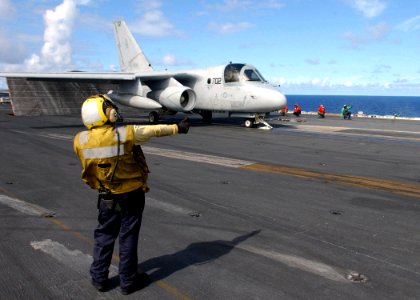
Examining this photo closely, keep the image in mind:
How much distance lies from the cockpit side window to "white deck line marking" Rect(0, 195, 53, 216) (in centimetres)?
1647

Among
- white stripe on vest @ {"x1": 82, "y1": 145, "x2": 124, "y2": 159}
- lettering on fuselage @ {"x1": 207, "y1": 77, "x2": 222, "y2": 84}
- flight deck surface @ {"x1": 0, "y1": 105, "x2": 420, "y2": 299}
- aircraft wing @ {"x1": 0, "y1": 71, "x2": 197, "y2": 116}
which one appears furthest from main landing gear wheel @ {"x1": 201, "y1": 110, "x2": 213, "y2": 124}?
white stripe on vest @ {"x1": 82, "y1": 145, "x2": 124, "y2": 159}

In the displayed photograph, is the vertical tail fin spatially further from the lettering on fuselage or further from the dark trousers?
the dark trousers

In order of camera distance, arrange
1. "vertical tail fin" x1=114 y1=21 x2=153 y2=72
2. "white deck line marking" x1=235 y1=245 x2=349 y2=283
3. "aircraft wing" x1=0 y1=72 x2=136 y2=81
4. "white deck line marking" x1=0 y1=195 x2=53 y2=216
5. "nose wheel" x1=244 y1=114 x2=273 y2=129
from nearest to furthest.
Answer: "white deck line marking" x1=235 y1=245 x2=349 y2=283
"white deck line marking" x1=0 y1=195 x2=53 y2=216
"aircraft wing" x1=0 y1=72 x2=136 y2=81
"nose wheel" x1=244 y1=114 x2=273 y2=129
"vertical tail fin" x1=114 y1=21 x2=153 y2=72

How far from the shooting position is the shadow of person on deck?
4789mm

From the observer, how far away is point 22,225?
246 inches

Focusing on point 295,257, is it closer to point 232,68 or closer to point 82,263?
point 82,263

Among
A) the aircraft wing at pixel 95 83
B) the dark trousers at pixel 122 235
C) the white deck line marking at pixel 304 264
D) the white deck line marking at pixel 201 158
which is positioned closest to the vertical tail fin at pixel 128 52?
the aircraft wing at pixel 95 83

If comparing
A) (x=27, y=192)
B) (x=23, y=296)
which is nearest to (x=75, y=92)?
(x=27, y=192)

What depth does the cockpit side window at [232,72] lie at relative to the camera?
22156 millimetres

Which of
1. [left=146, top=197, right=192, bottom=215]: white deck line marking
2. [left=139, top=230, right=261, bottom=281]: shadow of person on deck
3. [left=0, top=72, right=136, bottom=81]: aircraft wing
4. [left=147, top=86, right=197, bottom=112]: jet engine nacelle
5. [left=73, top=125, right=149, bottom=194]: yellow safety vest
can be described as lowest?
[left=139, top=230, right=261, bottom=281]: shadow of person on deck

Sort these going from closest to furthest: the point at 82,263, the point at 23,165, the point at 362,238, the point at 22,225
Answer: the point at 82,263 < the point at 362,238 < the point at 22,225 < the point at 23,165

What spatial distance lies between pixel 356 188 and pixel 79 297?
271 inches

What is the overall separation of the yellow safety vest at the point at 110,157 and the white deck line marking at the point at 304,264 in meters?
2.17

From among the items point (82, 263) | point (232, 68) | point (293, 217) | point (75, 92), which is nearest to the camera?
point (82, 263)
